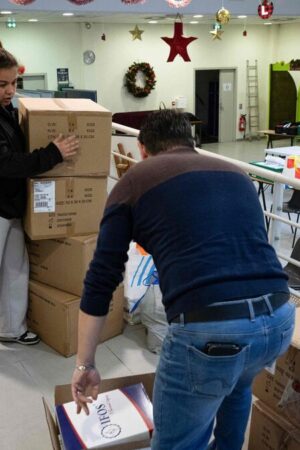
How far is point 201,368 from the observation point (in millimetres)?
1196

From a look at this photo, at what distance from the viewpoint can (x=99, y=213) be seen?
2605mm

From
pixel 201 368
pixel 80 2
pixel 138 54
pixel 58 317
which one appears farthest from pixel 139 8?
pixel 201 368

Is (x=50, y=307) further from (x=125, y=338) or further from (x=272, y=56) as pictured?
(x=272, y=56)

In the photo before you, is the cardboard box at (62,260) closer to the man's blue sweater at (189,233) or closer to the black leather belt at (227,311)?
the man's blue sweater at (189,233)

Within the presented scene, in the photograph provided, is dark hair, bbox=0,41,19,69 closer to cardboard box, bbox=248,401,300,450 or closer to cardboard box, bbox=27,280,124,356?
cardboard box, bbox=27,280,124,356

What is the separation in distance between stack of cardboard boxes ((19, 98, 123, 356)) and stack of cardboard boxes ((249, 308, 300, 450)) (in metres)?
1.07

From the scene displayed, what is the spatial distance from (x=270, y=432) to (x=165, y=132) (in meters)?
1.13

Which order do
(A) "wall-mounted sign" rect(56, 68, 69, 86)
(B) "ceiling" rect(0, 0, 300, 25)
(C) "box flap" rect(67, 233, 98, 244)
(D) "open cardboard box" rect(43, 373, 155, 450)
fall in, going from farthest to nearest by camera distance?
(A) "wall-mounted sign" rect(56, 68, 69, 86) < (B) "ceiling" rect(0, 0, 300, 25) < (C) "box flap" rect(67, 233, 98, 244) < (D) "open cardboard box" rect(43, 373, 155, 450)

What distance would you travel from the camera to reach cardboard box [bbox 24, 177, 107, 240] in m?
2.45

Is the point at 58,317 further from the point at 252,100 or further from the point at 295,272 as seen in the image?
the point at 252,100

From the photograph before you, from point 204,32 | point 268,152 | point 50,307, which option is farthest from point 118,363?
point 204,32

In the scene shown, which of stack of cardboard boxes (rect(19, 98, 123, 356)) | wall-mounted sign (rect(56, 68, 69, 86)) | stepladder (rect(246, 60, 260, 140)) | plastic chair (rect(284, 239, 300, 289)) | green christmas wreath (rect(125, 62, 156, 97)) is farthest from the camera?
stepladder (rect(246, 60, 260, 140))

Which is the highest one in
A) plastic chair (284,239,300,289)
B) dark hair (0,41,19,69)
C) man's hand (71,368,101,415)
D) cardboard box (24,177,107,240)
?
dark hair (0,41,19,69)

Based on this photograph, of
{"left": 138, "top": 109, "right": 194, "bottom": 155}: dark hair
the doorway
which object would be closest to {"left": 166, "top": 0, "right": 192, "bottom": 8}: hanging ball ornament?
the doorway
